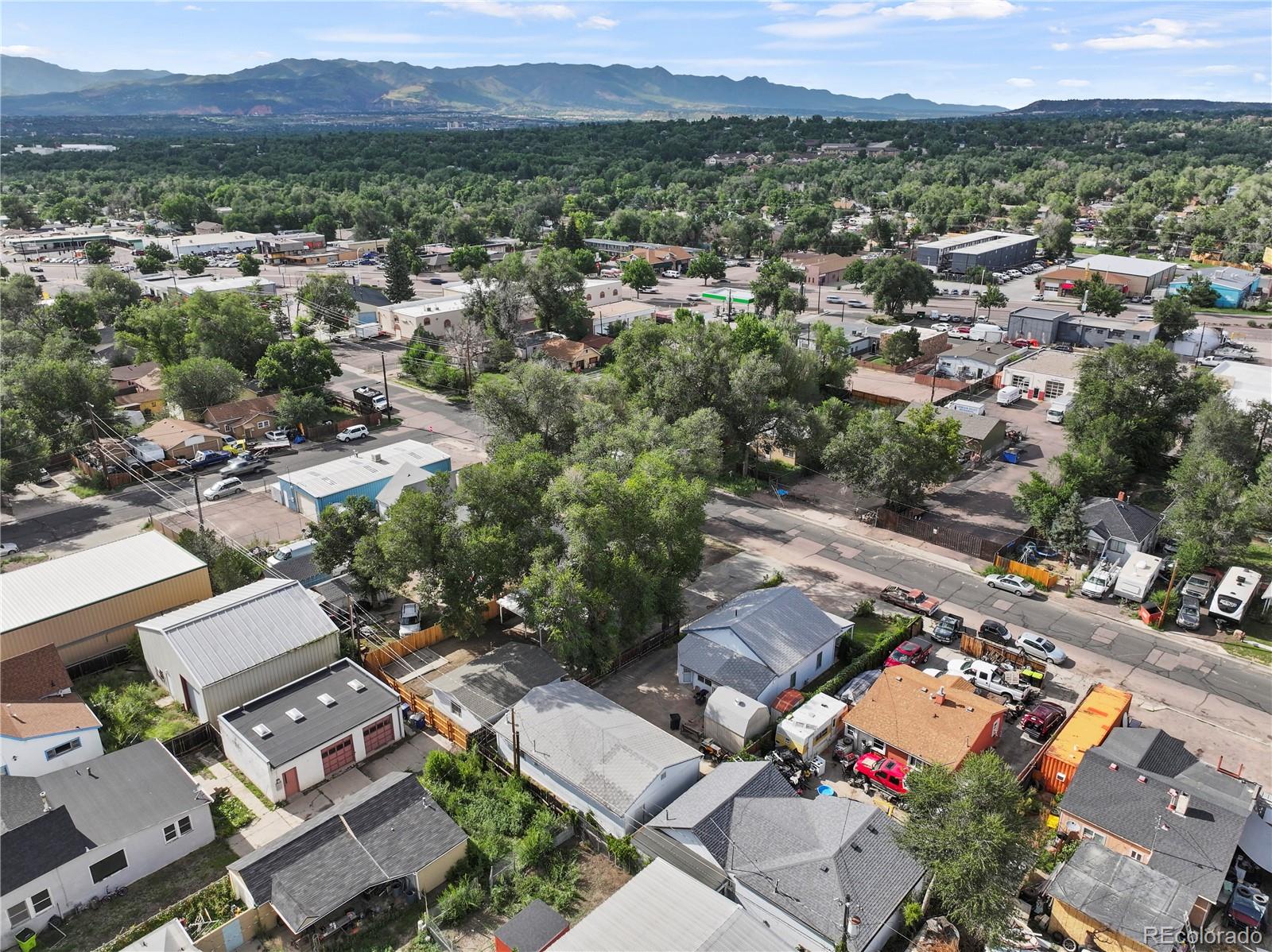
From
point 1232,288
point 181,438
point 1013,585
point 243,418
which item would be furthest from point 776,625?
point 1232,288

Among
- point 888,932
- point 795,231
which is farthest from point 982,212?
point 888,932

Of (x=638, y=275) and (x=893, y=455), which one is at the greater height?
(x=638, y=275)

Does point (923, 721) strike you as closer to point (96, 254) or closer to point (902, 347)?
point (902, 347)

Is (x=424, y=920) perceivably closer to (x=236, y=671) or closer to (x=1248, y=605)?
(x=236, y=671)

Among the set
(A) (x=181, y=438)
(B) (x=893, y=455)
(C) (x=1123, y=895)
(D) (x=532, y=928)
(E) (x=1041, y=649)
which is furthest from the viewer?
(A) (x=181, y=438)

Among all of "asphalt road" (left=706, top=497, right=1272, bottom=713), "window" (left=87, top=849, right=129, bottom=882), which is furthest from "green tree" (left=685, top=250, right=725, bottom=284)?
"window" (left=87, top=849, right=129, bottom=882)

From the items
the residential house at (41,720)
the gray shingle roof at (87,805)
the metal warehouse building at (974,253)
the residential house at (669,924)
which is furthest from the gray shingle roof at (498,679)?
the metal warehouse building at (974,253)
